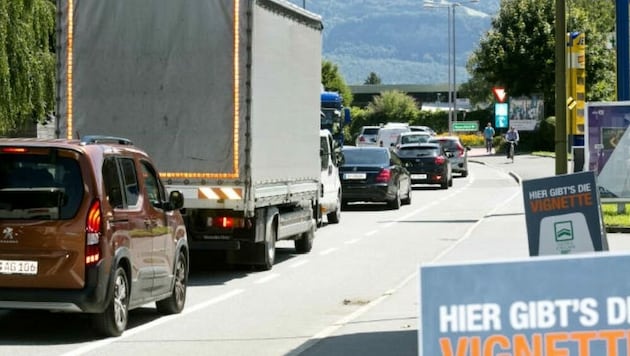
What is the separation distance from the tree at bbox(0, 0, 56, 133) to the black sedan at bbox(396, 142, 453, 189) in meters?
13.8

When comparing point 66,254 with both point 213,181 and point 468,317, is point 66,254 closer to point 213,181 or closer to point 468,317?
point 213,181

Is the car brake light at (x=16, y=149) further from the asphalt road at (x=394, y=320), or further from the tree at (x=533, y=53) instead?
the tree at (x=533, y=53)

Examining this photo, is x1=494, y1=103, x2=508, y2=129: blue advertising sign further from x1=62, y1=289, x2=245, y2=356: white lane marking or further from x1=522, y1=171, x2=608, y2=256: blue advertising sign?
x1=522, y1=171, x2=608, y2=256: blue advertising sign

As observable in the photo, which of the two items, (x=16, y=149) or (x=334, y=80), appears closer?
(x=16, y=149)

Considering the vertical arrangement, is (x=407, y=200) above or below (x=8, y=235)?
below

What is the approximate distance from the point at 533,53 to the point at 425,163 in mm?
36006

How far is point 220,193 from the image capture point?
1577 centimetres

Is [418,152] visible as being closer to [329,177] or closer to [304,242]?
[329,177]

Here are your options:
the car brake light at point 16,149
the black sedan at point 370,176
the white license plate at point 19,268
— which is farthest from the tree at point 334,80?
the white license plate at point 19,268

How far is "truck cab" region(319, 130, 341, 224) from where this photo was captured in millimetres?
24594

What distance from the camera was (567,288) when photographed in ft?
15.9

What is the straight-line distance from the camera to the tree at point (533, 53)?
74.7 m

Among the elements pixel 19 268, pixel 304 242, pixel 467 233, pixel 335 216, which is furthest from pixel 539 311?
pixel 335 216

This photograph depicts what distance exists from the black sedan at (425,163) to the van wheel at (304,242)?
20.5m
